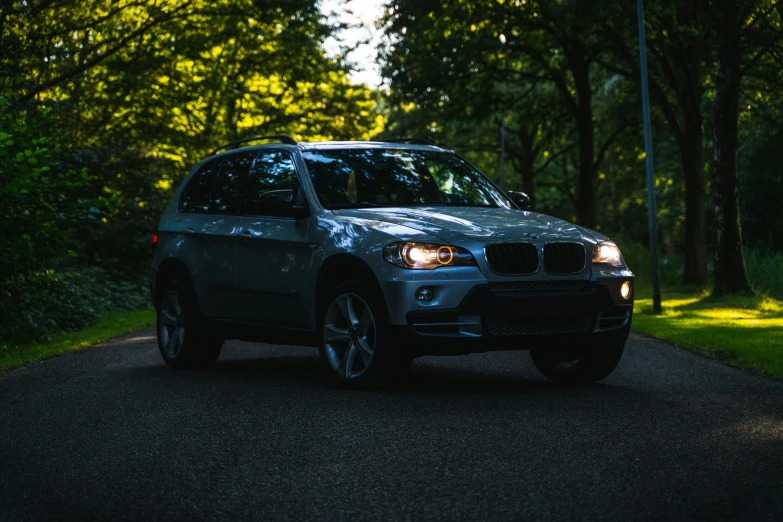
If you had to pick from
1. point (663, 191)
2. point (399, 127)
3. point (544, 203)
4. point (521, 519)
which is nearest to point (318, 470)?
point (521, 519)

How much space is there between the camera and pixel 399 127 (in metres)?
38.7

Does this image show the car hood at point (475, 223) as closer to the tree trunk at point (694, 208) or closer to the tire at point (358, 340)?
the tire at point (358, 340)

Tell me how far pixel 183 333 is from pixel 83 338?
592 centimetres

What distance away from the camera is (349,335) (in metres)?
8.42

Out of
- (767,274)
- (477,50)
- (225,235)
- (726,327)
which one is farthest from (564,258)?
(477,50)

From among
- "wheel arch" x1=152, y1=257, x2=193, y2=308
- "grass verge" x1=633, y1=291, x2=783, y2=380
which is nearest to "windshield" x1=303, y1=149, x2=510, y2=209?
"wheel arch" x1=152, y1=257, x2=193, y2=308

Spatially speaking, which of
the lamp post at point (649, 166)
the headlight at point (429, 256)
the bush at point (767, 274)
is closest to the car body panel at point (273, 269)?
the headlight at point (429, 256)

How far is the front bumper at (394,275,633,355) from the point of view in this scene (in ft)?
25.7

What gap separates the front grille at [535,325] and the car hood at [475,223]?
21.8 inches

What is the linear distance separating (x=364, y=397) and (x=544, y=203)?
5318 cm

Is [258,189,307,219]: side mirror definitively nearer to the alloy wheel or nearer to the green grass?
the alloy wheel

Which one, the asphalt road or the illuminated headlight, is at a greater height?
the illuminated headlight

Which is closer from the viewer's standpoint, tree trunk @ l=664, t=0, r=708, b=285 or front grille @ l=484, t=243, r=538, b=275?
front grille @ l=484, t=243, r=538, b=275

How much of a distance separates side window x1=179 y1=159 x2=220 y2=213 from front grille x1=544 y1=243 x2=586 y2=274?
373 cm
